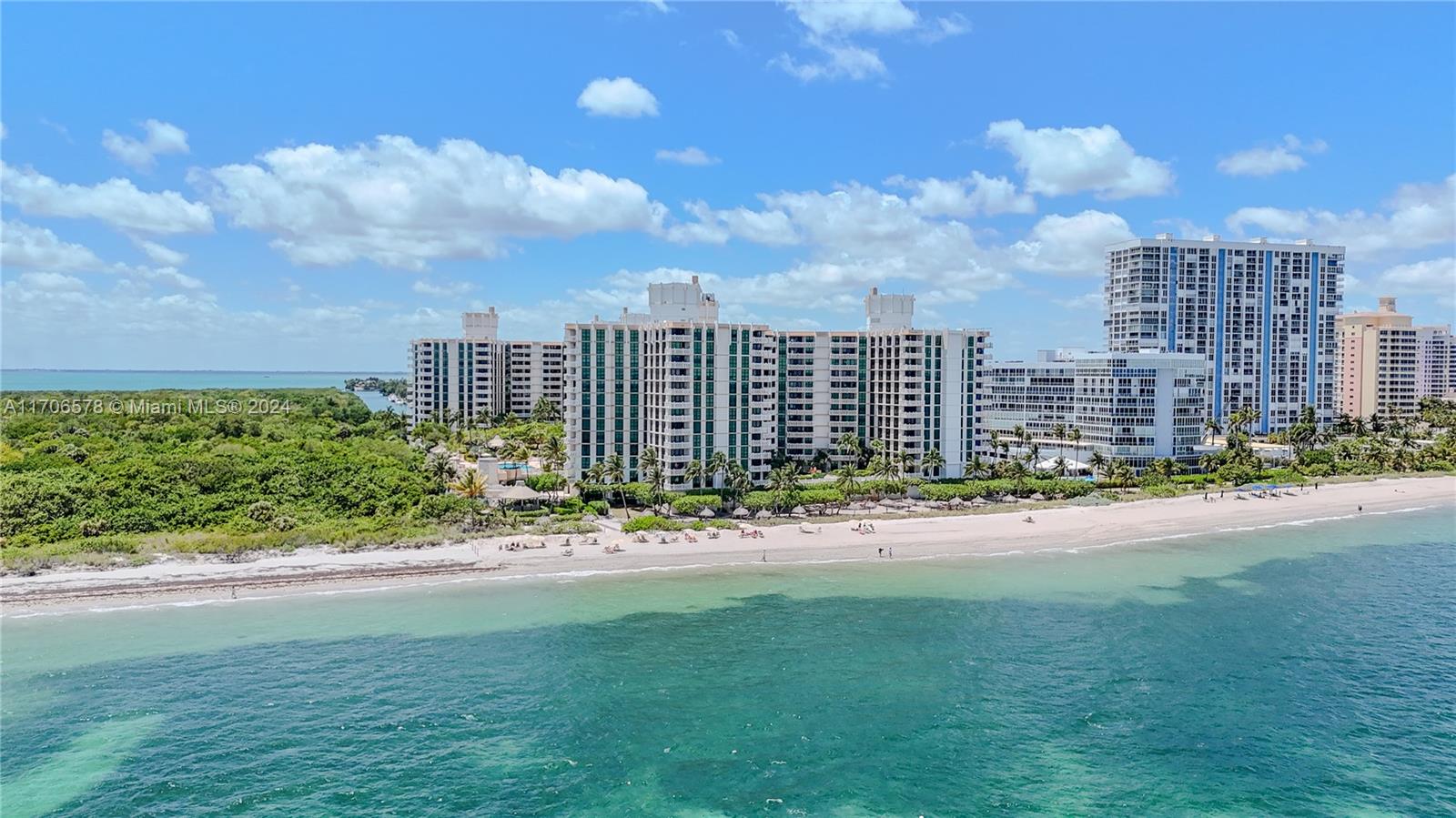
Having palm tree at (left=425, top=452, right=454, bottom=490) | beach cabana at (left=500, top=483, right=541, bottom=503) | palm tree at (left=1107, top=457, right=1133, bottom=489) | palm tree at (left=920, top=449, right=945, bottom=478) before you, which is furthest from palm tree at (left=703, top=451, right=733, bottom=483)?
palm tree at (left=1107, top=457, right=1133, bottom=489)

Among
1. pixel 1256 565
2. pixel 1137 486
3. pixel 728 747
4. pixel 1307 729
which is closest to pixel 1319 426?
pixel 1137 486

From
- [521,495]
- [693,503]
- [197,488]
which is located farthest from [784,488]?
[197,488]

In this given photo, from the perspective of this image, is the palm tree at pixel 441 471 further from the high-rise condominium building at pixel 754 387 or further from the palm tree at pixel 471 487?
the high-rise condominium building at pixel 754 387

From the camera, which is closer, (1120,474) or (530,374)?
(1120,474)

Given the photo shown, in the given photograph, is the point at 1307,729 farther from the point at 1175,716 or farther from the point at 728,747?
the point at 728,747

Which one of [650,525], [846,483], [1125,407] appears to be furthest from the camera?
[1125,407]

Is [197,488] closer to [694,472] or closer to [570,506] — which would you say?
[570,506]
